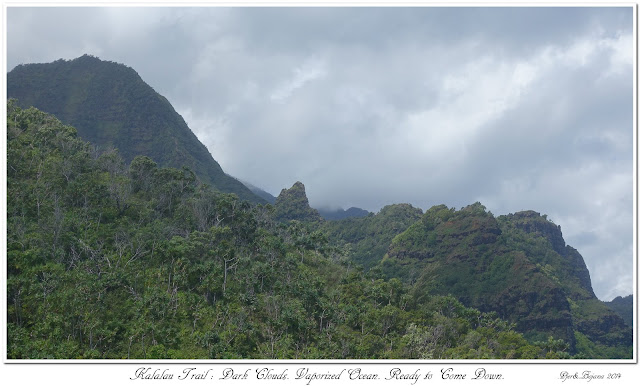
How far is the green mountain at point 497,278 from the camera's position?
279 feet

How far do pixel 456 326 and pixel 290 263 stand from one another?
16.7 m

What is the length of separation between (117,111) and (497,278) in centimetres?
10985

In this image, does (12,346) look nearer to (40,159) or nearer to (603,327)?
(40,159)

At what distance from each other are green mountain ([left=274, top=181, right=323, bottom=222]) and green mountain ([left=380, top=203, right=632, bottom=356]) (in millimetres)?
33371

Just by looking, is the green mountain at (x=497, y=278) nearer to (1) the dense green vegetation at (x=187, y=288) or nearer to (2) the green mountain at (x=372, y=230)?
(1) the dense green vegetation at (x=187, y=288)

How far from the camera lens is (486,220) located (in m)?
105

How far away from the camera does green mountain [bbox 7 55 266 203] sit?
128 metres

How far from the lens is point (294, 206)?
138m

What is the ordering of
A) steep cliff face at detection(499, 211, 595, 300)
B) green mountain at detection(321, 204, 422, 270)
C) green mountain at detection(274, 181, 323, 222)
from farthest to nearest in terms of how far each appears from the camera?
1. green mountain at detection(274, 181, 323, 222)
2. steep cliff face at detection(499, 211, 595, 300)
3. green mountain at detection(321, 204, 422, 270)

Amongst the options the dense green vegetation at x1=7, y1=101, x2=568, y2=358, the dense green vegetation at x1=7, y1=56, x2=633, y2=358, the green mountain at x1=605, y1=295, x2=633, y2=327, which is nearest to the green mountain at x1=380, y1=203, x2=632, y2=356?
the dense green vegetation at x1=7, y1=56, x2=633, y2=358

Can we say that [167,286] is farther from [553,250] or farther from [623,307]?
[623,307]

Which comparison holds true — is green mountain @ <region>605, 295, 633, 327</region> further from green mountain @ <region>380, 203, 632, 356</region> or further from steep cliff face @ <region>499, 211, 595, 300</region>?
green mountain @ <region>380, 203, 632, 356</region>

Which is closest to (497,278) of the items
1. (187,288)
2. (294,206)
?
(294,206)
